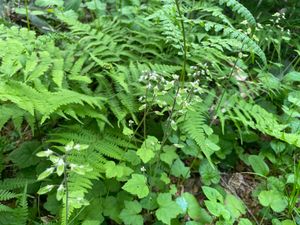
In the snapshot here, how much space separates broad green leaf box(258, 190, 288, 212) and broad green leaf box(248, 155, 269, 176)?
24 cm

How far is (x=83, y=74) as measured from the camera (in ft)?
8.75

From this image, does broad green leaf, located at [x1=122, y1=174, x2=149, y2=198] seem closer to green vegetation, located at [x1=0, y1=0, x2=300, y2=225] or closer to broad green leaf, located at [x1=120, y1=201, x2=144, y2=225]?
green vegetation, located at [x1=0, y1=0, x2=300, y2=225]

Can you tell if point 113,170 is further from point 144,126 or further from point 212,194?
point 212,194

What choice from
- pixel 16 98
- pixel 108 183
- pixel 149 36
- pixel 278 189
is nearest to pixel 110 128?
pixel 108 183

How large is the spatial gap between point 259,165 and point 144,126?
95cm

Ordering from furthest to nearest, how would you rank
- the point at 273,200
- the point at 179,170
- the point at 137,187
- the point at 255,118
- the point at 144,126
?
the point at 255,118, the point at 179,170, the point at 273,200, the point at 144,126, the point at 137,187

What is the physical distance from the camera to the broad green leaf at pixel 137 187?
81.4 inches

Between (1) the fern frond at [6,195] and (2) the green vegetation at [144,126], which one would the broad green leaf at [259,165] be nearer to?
(2) the green vegetation at [144,126]

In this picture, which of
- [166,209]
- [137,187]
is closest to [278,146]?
[166,209]

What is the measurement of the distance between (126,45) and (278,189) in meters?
1.48

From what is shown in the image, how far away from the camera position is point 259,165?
8.71 feet

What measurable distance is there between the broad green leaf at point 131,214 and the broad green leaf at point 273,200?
0.77 m

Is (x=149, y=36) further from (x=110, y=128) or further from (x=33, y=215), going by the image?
(x=33, y=215)

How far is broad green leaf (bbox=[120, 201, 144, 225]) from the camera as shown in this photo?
2139 mm
